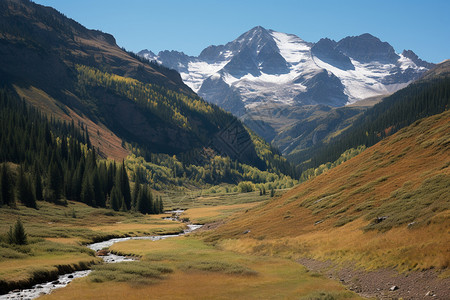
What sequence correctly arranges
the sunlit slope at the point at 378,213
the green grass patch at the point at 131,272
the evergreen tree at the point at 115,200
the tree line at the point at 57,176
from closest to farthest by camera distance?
the sunlit slope at the point at 378,213, the green grass patch at the point at 131,272, the tree line at the point at 57,176, the evergreen tree at the point at 115,200

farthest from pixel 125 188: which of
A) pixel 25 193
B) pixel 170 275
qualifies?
pixel 170 275

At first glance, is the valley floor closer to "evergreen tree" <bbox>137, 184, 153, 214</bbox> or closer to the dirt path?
the dirt path

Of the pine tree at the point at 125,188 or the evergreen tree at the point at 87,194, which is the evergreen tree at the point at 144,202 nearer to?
the pine tree at the point at 125,188

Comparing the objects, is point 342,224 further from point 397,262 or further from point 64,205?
point 64,205

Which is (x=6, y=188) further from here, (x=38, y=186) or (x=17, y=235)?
(x=17, y=235)

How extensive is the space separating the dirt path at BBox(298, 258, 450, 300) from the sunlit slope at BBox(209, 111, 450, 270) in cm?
131

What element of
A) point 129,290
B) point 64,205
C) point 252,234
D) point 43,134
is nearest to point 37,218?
point 64,205

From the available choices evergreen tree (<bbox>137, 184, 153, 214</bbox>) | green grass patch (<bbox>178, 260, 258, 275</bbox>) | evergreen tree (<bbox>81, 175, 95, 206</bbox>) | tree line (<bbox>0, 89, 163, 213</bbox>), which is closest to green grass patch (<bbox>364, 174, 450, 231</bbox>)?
green grass patch (<bbox>178, 260, 258, 275</bbox>)

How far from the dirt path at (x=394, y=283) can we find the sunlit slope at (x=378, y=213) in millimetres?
1315

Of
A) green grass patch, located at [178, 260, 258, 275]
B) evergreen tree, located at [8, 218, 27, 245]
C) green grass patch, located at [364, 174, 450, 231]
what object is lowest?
green grass patch, located at [178, 260, 258, 275]

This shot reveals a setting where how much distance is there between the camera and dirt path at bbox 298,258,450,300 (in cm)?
2894

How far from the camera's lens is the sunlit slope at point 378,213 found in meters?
39.0

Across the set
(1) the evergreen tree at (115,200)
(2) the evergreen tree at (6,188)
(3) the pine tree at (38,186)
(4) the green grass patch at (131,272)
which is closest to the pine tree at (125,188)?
(1) the evergreen tree at (115,200)

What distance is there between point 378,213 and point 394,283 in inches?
937
